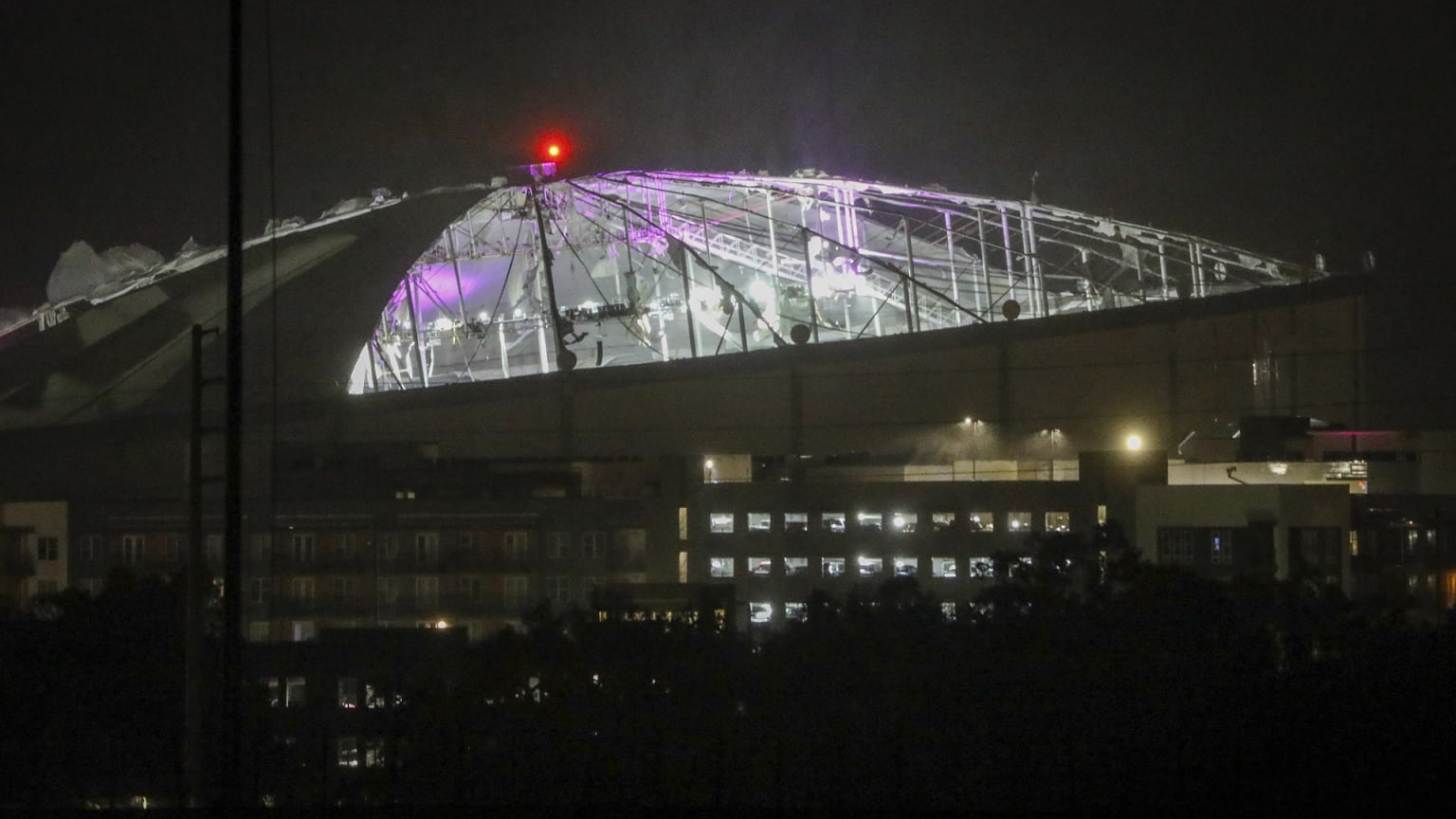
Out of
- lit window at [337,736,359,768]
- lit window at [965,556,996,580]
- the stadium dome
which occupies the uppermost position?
the stadium dome

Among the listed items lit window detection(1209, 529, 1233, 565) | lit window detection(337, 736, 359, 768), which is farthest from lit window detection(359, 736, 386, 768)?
lit window detection(1209, 529, 1233, 565)

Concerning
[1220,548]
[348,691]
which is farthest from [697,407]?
[348,691]

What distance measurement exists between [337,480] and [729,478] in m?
7.90

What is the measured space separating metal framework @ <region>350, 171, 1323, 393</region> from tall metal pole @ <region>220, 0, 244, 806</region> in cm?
1689

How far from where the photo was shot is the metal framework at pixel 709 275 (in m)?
26.6

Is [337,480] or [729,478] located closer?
[337,480]

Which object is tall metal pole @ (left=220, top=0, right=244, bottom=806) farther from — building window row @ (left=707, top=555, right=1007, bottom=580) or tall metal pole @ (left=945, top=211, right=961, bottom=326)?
tall metal pole @ (left=945, top=211, right=961, bottom=326)

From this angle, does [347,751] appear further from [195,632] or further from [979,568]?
[979,568]

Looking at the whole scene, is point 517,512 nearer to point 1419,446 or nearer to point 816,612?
point 816,612

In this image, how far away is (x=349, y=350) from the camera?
25.2 metres

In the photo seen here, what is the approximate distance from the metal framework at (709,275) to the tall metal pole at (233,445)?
1689 centimetres

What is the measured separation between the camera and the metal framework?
87.3ft

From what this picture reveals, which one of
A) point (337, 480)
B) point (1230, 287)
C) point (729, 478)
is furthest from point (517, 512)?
point (1230, 287)

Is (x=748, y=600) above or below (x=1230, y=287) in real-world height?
below
